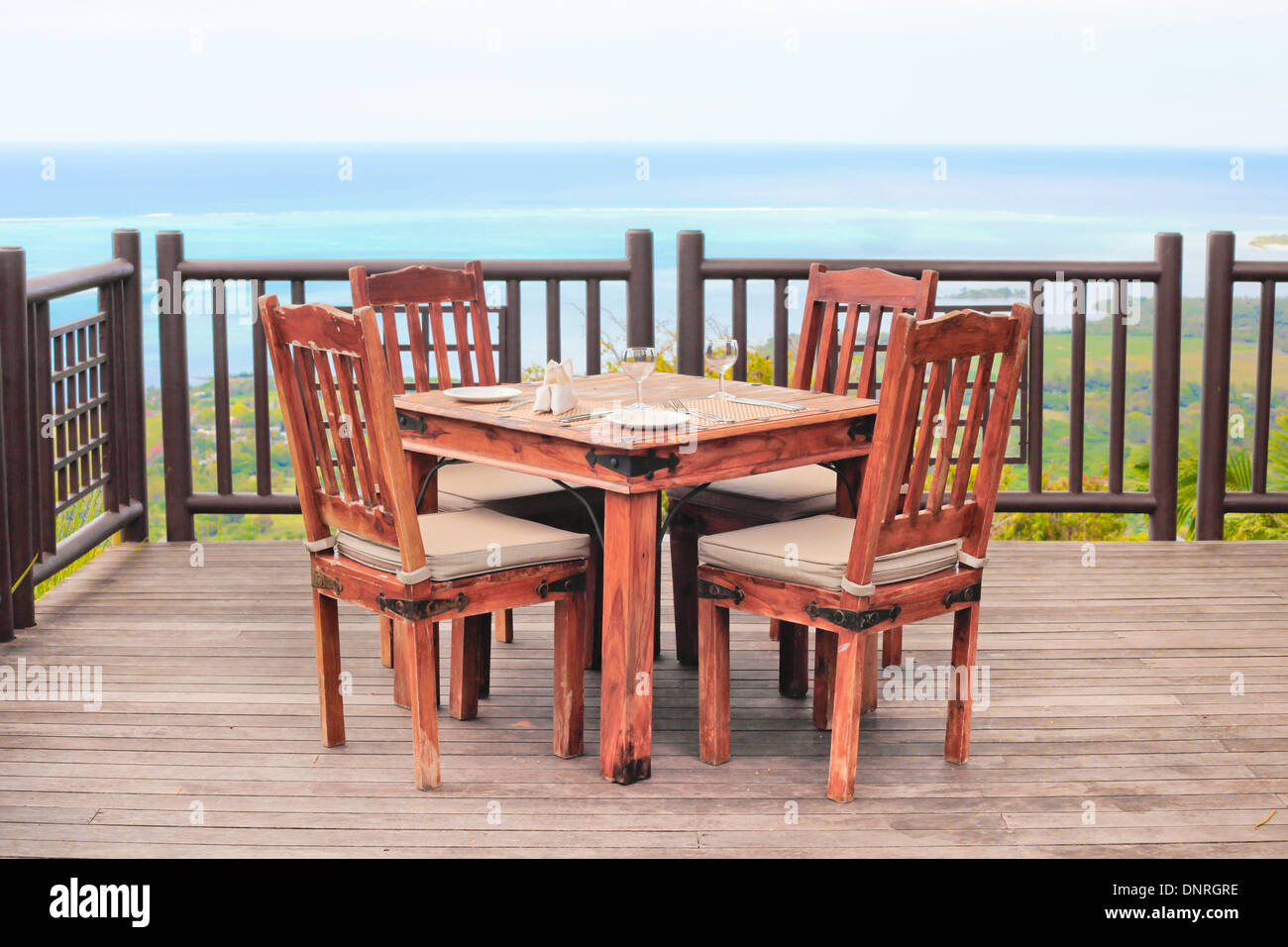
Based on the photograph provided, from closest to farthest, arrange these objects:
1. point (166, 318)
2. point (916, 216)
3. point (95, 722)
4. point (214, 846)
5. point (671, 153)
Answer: point (214, 846), point (95, 722), point (166, 318), point (916, 216), point (671, 153)

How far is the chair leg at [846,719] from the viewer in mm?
2797

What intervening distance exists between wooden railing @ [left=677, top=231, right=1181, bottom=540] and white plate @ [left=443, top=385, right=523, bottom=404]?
1.80 m

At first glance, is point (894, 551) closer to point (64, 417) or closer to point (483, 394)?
point (483, 394)

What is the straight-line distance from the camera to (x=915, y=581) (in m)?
2.90

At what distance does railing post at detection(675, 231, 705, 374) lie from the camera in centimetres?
518

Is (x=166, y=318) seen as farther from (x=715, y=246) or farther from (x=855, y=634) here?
(x=715, y=246)

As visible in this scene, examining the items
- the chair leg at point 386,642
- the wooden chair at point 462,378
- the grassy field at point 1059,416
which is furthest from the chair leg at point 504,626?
the grassy field at point 1059,416

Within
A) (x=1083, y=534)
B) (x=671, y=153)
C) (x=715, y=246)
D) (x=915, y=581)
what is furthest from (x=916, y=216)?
(x=915, y=581)

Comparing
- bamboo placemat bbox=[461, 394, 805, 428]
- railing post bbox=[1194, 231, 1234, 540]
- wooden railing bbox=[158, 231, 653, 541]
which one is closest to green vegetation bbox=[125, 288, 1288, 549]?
railing post bbox=[1194, 231, 1234, 540]

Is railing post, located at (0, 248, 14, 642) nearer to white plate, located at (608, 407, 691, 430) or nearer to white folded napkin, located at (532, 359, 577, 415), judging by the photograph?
white folded napkin, located at (532, 359, 577, 415)

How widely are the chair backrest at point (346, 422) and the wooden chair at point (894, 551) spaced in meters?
0.74
